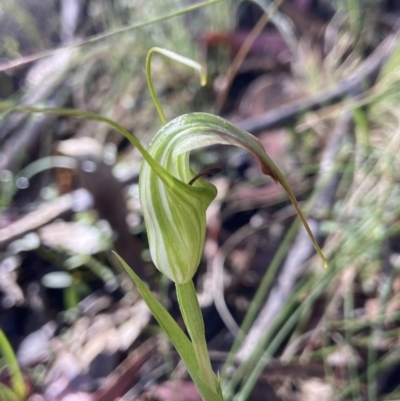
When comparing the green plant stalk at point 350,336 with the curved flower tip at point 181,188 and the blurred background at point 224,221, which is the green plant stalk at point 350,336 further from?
the curved flower tip at point 181,188

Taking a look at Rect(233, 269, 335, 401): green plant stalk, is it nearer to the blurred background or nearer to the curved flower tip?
the blurred background

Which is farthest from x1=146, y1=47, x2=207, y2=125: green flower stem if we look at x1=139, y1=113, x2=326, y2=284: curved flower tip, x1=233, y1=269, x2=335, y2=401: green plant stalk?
x1=233, y1=269, x2=335, y2=401: green plant stalk

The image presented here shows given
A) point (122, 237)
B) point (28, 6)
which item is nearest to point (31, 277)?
point (122, 237)

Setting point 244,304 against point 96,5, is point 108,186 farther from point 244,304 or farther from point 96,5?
point 96,5

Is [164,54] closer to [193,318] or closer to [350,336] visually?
[193,318]

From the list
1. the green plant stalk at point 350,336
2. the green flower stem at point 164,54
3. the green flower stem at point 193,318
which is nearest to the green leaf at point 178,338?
the green flower stem at point 193,318

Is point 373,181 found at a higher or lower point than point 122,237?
lower
